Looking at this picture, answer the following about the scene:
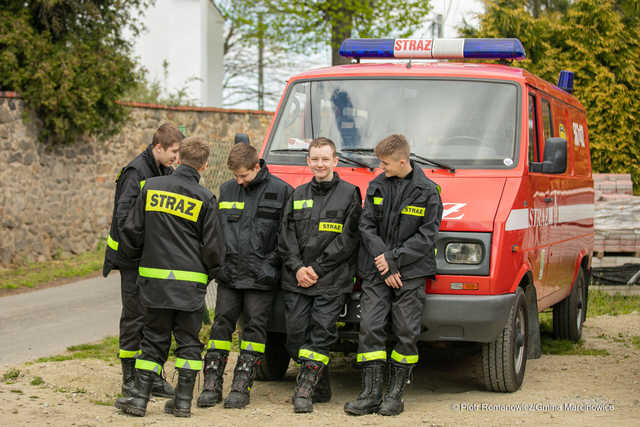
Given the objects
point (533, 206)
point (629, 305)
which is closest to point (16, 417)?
point (533, 206)

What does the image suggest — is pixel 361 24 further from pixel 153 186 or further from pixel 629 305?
pixel 153 186

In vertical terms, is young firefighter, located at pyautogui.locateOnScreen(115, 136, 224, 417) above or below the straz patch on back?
below

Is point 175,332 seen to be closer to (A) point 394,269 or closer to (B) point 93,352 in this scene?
(A) point 394,269

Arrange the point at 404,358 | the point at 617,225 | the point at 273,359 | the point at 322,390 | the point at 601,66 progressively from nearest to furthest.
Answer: the point at 404,358
the point at 322,390
the point at 273,359
the point at 617,225
the point at 601,66

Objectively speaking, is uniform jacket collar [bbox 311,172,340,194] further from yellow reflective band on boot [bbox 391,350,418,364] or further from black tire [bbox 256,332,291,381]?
black tire [bbox 256,332,291,381]

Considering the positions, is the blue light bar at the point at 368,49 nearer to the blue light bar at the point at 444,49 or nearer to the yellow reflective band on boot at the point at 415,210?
the blue light bar at the point at 444,49

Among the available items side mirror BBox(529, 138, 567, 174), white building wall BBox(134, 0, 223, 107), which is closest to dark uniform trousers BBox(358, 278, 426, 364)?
side mirror BBox(529, 138, 567, 174)

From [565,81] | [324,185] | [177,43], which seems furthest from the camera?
[177,43]

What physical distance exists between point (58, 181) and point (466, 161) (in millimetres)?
10361

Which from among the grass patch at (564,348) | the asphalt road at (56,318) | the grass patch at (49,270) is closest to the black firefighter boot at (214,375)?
the asphalt road at (56,318)

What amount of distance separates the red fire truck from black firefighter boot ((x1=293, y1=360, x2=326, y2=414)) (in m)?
0.38

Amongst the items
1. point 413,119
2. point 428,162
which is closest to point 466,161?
point 428,162

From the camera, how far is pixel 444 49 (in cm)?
783

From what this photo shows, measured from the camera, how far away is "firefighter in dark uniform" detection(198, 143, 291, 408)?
604cm
